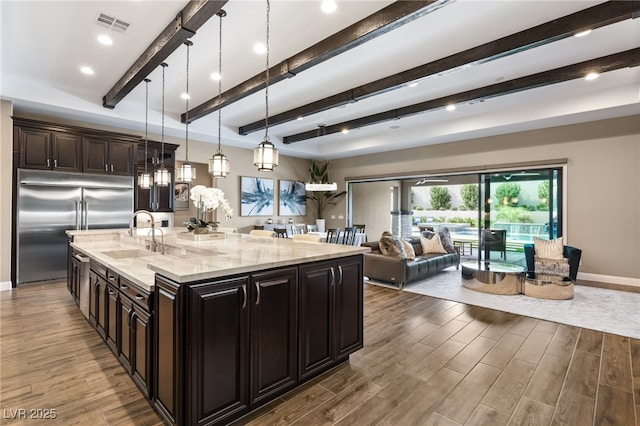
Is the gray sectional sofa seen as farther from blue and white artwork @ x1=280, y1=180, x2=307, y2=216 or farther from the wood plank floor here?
blue and white artwork @ x1=280, y1=180, x2=307, y2=216

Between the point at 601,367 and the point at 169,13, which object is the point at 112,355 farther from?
the point at 601,367

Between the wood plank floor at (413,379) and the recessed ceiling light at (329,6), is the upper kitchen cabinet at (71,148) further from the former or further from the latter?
the recessed ceiling light at (329,6)

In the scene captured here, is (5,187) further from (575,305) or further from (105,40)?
(575,305)

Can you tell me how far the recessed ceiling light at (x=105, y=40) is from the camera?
143 inches

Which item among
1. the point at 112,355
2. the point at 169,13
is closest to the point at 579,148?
the point at 169,13

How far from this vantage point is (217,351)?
1.83 meters

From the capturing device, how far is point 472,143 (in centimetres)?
725

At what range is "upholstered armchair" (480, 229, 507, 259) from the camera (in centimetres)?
710

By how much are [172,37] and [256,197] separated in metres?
5.74

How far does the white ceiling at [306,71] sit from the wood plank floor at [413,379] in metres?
3.37

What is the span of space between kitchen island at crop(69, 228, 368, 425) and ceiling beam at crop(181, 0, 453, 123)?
7.32 feet

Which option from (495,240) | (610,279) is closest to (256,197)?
(495,240)

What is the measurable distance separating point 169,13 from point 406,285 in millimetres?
5141

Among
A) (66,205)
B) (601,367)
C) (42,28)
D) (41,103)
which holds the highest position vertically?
(42,28)
